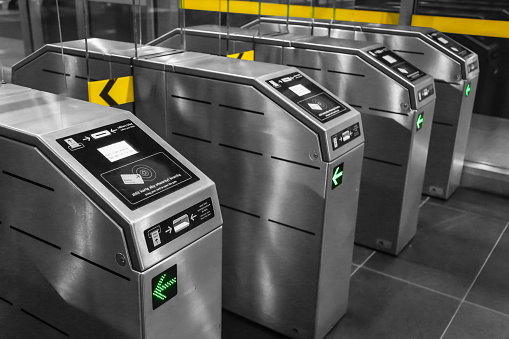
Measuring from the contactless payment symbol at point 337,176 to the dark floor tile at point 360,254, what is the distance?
3.92 feet

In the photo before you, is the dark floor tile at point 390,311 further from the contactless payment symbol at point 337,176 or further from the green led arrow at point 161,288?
the green led arrow at point 161,288

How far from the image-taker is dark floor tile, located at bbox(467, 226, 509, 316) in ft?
9.70

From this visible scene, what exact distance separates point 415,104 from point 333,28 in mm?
1280

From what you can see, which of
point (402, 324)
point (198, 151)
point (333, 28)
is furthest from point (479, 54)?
point (198, 151)

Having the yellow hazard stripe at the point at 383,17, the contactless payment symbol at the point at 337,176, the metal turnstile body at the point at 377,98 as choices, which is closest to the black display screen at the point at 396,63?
the metal turnstile body at the point at 377,98

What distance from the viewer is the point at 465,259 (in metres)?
3.42

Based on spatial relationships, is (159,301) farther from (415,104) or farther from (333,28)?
(333,28)

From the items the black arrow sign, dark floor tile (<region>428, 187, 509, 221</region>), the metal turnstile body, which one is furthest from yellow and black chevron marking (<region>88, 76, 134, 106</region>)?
dark floor tile (<region>428, 187, 509, 221</region>)

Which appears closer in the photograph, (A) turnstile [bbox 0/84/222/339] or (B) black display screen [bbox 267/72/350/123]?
(A) turnstile [bbox 0/84/222/339]

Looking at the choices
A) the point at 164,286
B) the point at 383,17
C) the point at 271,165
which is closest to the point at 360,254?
the point at 271,165

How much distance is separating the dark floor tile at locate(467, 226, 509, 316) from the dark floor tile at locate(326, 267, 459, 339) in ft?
0.56

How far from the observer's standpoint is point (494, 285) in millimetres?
3133

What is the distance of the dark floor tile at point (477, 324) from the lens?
266 centimetres

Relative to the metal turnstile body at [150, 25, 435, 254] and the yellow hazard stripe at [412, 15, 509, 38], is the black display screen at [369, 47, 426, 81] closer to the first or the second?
the metal turnstile body at [150, 25, 435, 254]
